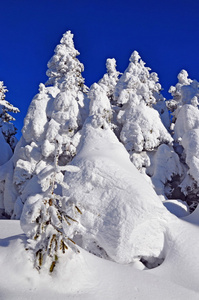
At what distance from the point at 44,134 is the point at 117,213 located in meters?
12.1

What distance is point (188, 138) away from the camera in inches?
653

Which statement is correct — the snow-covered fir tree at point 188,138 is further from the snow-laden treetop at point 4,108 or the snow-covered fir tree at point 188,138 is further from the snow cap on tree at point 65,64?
the snow-laden treetop at point 4,108

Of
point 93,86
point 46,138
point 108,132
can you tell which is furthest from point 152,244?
point 93,86

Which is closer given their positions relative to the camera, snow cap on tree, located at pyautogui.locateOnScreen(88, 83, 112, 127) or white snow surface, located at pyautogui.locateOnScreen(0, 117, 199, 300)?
white snow surface, located at pyautogui.locateOnScreen(0, 117, 199, 300)

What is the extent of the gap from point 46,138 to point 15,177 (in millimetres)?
3853

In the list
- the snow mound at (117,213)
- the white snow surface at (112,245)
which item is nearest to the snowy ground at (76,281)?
the white snow surface at (112,245)

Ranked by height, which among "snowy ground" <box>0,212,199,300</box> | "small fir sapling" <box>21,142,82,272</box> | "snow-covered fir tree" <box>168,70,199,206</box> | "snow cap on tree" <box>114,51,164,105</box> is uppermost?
"snow cap on tree" <box>114,51,164,105</box>

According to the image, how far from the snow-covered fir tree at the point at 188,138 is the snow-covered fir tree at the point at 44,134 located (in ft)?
26.4

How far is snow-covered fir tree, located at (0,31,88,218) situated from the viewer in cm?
1795

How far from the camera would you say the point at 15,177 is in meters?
18.3

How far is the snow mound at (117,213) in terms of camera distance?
8.88 m

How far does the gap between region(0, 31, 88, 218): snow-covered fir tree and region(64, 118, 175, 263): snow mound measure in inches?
268

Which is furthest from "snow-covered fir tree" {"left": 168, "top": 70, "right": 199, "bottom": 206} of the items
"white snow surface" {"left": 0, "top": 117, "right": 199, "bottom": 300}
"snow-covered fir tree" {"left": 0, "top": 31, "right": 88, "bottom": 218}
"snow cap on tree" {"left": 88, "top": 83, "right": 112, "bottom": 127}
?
"snow-covered fir tree" {"left": 0, "top": 31, "right": 88, "bottom": 218}

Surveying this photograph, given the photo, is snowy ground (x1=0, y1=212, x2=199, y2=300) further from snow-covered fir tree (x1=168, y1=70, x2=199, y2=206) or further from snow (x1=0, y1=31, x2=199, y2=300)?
snow-covered fir tree (x1=168, y1=70, x2=199, y2=206)
